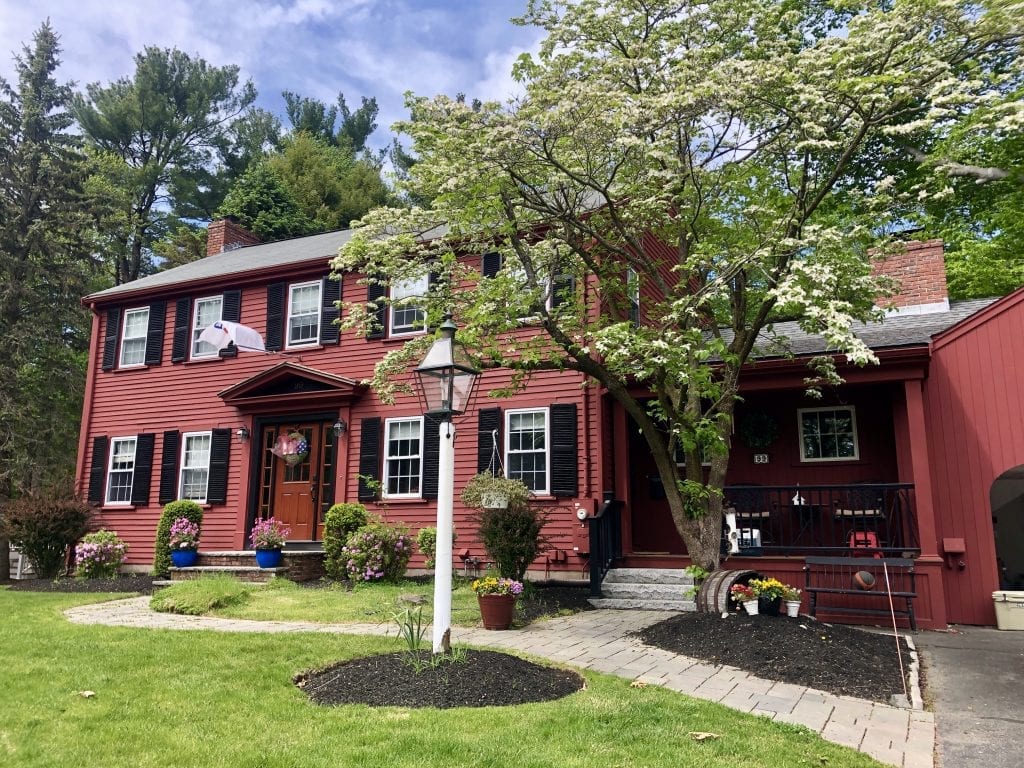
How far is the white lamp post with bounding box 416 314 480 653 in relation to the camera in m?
5.17

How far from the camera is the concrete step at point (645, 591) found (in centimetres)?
891

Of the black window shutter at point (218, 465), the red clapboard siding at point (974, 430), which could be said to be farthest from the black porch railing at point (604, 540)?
the black window shutter at point (218, 465)

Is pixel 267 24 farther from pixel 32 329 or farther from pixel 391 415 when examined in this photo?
pixel 32 329

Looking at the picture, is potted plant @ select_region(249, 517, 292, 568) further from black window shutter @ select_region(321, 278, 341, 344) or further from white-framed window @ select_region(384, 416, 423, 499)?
black window shutter @ select_region(321, 278, 341, 344)

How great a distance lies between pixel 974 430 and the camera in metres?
8.64

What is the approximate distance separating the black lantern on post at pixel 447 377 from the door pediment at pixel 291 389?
23.4 feet

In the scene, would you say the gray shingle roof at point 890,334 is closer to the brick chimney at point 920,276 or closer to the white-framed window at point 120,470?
the brick chimney at point 920,276

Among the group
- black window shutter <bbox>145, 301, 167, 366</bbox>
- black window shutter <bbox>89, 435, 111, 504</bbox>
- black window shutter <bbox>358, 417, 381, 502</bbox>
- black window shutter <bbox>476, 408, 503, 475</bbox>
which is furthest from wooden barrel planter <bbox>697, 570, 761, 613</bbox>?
black window shutter <bbox>89, 435, 111, 504</bbox>

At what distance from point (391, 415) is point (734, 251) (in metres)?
6.68

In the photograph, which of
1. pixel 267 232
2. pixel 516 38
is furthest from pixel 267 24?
pixel 267 232

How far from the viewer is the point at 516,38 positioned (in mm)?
9695

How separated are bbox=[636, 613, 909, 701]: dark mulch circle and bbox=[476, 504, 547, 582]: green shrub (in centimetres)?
223

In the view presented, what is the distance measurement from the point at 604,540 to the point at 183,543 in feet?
23.9

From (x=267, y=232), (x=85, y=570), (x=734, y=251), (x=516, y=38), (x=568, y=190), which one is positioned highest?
(x=267, y=232)
